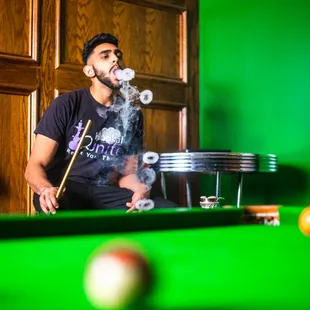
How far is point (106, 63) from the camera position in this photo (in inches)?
115

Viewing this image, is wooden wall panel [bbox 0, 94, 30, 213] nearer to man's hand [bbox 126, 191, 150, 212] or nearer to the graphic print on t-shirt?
the graphic print on t-shirt

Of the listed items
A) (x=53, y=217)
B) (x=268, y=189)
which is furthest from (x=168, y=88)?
(x=53, y=217)

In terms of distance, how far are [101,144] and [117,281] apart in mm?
2190

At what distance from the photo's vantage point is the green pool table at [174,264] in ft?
2.12

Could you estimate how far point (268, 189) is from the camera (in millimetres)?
3322

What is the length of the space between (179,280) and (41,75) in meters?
2.41

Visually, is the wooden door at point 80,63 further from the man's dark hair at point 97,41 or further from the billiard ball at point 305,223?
the billiard ball at point 305,223

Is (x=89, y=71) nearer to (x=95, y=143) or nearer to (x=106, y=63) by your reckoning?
(x=106, y=63)

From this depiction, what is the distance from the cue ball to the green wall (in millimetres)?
2699

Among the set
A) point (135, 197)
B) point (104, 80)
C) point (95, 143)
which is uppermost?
point (104, 80)

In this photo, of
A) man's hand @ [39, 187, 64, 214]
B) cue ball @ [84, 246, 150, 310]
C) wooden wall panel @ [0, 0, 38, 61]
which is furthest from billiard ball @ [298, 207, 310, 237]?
wooden wall panel @ [0, 0, 38, 61]

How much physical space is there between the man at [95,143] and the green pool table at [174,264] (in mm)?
1159

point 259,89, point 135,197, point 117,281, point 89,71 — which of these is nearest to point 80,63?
point 89,71

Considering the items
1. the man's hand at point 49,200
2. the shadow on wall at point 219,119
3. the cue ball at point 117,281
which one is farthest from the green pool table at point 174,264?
the shadow on wall at point 219,119
